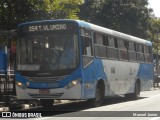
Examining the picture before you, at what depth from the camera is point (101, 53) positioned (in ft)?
56.2

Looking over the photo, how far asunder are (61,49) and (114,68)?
4521 mm

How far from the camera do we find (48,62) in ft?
48.4

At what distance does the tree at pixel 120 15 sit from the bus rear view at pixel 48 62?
21773 millimetres

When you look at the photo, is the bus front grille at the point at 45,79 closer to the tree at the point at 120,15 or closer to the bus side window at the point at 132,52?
the bus side window at the point at 132,52

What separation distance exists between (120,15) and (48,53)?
23.0m

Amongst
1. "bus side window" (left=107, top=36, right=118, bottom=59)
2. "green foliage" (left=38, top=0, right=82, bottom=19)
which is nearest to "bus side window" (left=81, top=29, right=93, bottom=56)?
Answer: "bus side window" (left=107, top=36, right=118, bottom=59)

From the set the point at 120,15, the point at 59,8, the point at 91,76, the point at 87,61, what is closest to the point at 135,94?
the point at 59,8

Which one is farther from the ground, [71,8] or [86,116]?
[71,8]

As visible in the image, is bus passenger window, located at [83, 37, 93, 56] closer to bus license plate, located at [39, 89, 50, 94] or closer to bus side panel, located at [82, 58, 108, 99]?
bus side panel, located at [82, 58, 108, 99]

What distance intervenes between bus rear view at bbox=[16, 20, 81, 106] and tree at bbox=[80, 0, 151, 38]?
71.4 feet

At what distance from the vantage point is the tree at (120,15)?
3653cm

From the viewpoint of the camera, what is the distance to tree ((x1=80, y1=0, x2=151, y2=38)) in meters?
36.5

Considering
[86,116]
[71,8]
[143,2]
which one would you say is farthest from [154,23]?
[86,116]

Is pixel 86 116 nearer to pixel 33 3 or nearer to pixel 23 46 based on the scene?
pixel 23 46
